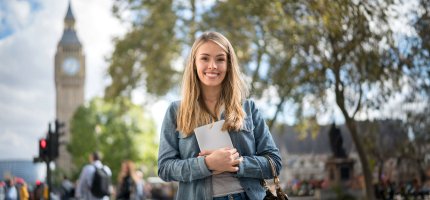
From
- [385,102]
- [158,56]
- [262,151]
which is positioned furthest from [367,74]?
[262,151]

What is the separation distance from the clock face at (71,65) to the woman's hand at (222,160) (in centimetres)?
14354

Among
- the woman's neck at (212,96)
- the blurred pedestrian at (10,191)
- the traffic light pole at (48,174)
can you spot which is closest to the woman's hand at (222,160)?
the woman's neck at (212,96)

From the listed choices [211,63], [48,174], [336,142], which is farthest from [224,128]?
[336,142]

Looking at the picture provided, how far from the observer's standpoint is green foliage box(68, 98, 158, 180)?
65.2m

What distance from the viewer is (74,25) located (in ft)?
487

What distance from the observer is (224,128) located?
3383 millimetres

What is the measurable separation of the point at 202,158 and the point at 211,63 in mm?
441

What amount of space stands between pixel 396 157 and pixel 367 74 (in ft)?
16.0

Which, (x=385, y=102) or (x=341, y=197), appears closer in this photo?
(x=385, y=102)

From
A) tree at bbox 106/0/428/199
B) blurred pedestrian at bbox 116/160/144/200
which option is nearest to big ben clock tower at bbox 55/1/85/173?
tree at bbox 106/0/428/199

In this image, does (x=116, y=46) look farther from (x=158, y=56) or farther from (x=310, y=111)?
(x=310, y=111)

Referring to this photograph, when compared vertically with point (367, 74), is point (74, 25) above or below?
above

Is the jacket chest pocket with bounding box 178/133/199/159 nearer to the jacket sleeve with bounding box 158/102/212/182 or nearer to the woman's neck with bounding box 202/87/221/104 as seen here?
the jacket sleeve with bounding box 158/102/212/182

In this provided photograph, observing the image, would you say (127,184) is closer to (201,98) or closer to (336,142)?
(201,98)
